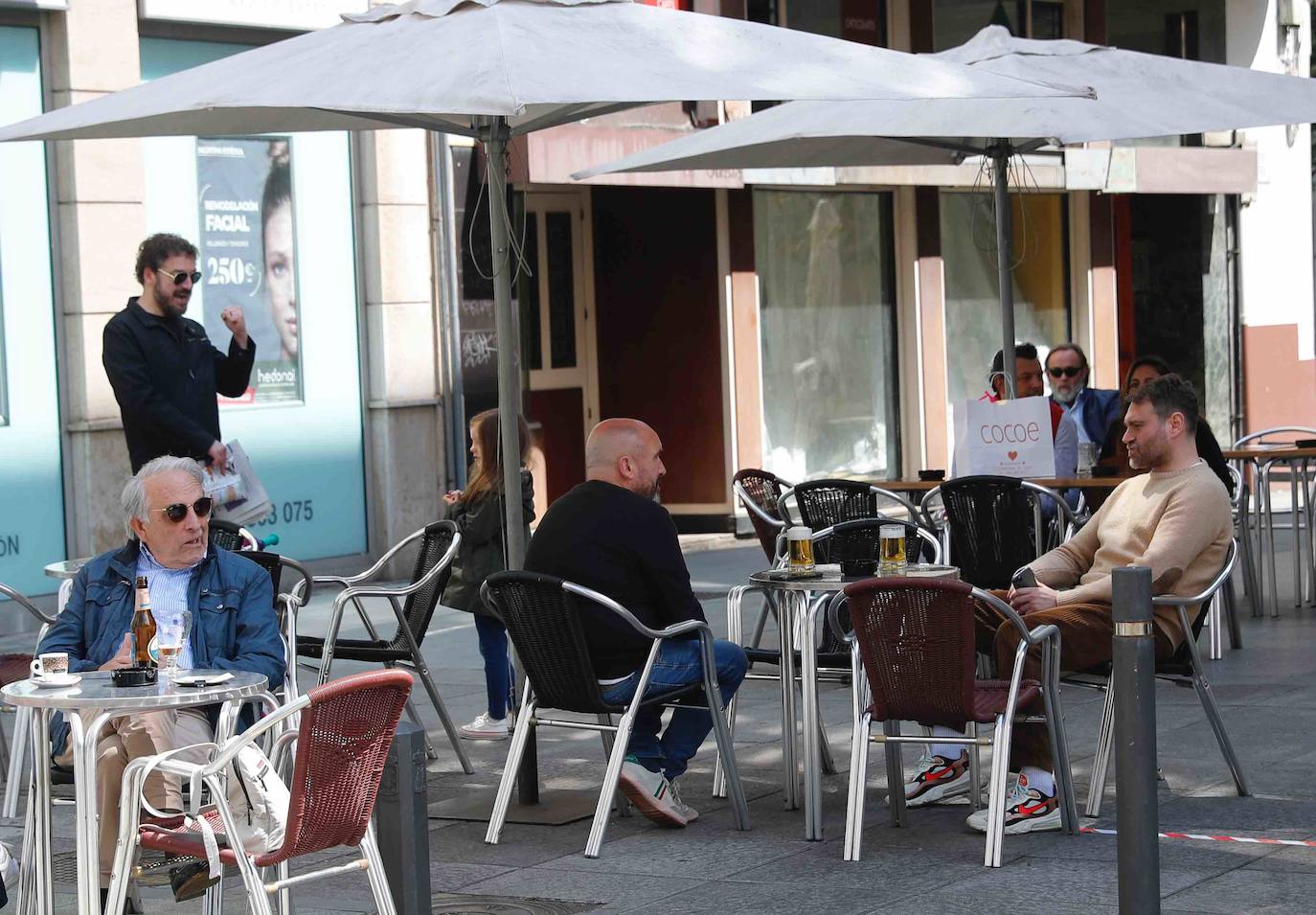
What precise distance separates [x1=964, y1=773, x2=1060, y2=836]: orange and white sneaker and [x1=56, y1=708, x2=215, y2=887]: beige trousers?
2419 mm

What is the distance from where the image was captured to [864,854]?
620cm

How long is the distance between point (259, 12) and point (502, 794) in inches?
314

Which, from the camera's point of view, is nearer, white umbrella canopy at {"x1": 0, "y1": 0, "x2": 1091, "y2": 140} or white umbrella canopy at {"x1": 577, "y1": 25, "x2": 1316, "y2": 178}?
white umbrella canopy at {"x1": 0, "y1": 0, "x2": 1091, "y2": 140}

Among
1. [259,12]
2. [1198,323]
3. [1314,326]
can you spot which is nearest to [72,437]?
[259,12]

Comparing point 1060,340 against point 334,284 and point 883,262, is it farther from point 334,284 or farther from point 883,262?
point 334,284

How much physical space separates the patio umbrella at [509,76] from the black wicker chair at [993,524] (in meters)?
2.60

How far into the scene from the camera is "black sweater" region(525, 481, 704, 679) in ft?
21.5

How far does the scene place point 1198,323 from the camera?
2219 cm

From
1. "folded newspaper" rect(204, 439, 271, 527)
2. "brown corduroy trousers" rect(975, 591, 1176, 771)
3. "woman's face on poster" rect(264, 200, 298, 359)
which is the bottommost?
"brown corduroy trousers" rect(975, 591, 1176, 771)

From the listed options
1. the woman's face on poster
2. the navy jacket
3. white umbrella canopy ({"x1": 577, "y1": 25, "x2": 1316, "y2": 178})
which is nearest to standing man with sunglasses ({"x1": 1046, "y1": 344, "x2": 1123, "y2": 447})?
the navy jacket

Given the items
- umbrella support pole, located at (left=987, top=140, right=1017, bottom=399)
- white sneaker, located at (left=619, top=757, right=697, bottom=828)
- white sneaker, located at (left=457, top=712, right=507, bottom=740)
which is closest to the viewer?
white sneaker, located at (left=619, top=757, right=697, bottom=828)

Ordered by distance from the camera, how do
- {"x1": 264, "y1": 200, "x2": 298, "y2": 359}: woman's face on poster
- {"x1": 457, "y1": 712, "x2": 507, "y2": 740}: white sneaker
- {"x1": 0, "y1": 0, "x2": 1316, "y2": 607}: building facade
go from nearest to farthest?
{"x1": 457, "y1": 712, "x2": 507, "y2": 740}: white sneaker
{"x1": 0, "y1": 0, "x2": 1316, "y2": 607}: building facade
{"x1": 264, "y1": 200, "x2": 298, "y2": 359}: woman's face on poster

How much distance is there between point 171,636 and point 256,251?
8.19m

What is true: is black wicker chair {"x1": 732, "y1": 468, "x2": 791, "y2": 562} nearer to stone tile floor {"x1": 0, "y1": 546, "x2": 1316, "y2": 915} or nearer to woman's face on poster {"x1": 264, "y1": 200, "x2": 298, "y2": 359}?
stone tile floor {"x1": 0, "y1": 546, "x2": 1316, "y2": 915}
